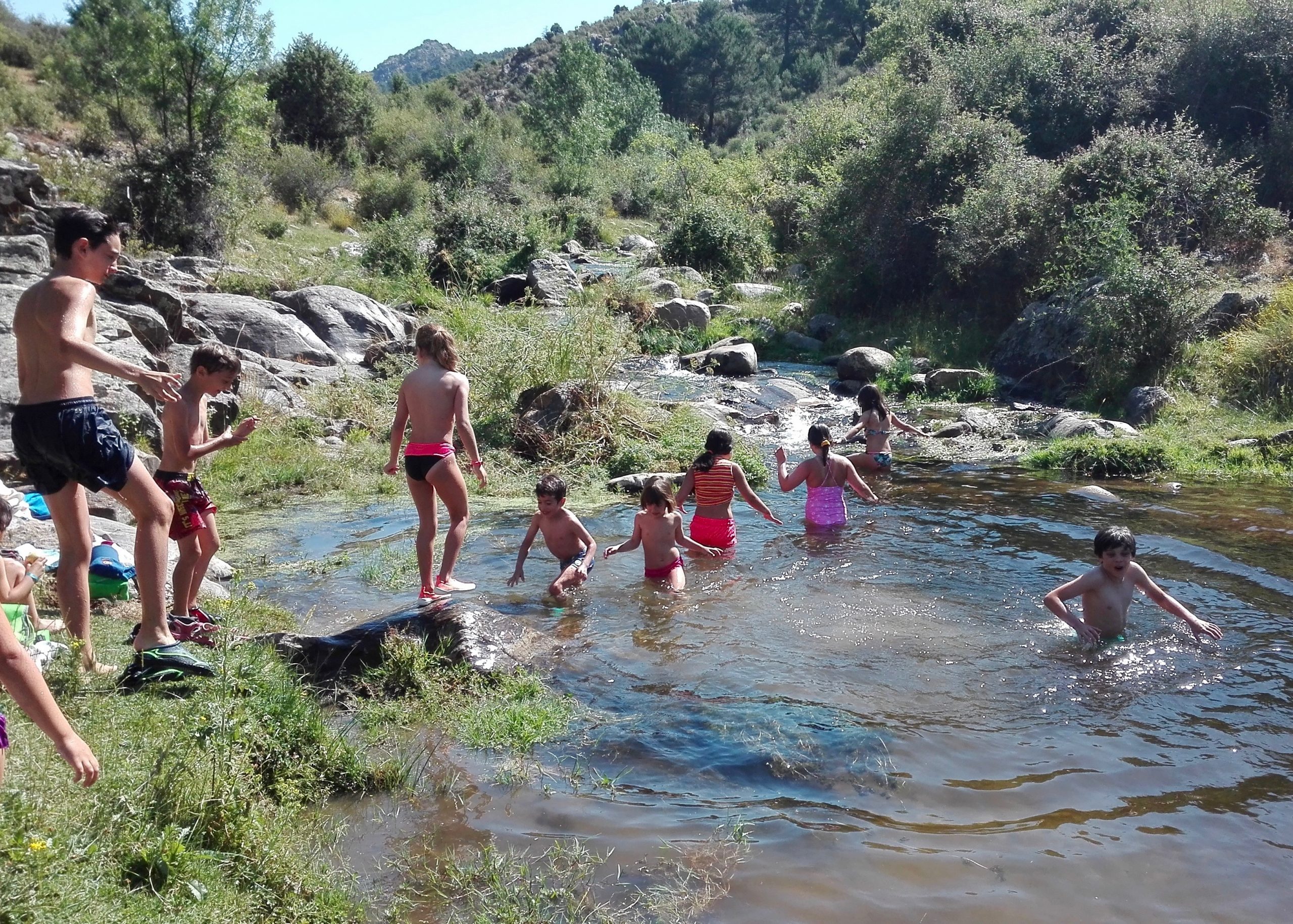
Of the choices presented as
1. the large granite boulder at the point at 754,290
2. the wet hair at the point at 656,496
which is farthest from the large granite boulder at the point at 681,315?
the wet hair at the point at 656,496

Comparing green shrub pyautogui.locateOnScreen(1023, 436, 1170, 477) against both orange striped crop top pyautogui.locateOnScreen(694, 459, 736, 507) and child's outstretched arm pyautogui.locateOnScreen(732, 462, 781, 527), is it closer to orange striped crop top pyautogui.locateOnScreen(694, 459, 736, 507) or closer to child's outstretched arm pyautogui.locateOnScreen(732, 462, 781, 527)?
child's outstretched arm pyautogui.locateOnScreen(732, 462, 781, 527)

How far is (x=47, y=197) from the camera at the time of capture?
15.6 meters

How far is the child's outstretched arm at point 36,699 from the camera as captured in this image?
8.85 ft

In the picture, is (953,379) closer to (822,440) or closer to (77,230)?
(822,440)

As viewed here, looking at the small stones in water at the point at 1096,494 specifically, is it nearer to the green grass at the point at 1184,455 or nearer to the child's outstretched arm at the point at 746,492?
the green grass at the point at 1184,455

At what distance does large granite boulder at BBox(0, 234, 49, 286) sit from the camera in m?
10.8

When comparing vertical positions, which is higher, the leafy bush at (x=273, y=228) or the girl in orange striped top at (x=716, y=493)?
the leafy bush at (x=273, y=228)

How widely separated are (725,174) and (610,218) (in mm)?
8567

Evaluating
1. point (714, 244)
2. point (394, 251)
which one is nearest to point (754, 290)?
point (714, 244)

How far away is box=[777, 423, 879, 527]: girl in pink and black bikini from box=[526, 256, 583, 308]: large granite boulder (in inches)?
495

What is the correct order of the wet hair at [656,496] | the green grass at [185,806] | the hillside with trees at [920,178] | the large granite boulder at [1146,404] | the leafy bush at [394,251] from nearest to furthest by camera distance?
the green grass at [185,806]
the wet hair at [656,496]
the large granite boulder at [1146,404]
the hillside with trees at [920,178]
the leafy bush at [394,251]

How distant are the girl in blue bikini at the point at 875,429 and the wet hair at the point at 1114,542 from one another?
5.32 meters

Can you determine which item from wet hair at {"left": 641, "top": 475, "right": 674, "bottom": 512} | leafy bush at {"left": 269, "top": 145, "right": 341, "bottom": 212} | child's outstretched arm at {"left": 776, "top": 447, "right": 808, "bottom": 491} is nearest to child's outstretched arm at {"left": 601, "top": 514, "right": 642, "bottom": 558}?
wet hair at {"left": 641, "top": 475, "right": 674, "bottom": 512}

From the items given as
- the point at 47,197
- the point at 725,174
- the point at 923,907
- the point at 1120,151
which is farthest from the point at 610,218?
the point at 923,907
